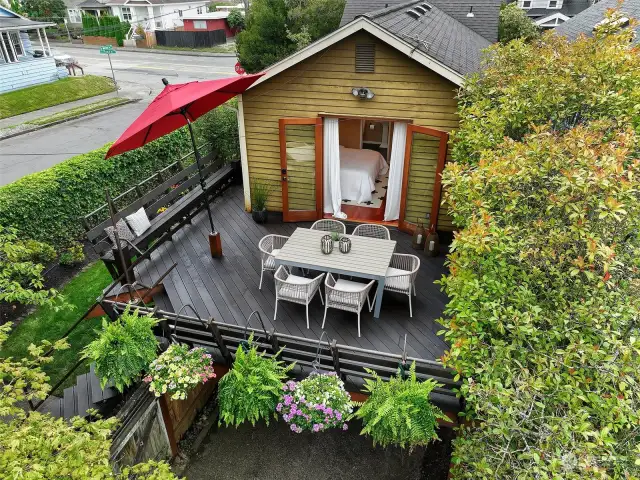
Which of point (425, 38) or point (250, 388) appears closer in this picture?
point (250, 388)

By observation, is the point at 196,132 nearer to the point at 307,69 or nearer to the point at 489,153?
the point at 307,69

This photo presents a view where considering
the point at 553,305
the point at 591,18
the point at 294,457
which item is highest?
the point at 591,18

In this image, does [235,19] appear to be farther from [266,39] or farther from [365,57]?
[365,57]

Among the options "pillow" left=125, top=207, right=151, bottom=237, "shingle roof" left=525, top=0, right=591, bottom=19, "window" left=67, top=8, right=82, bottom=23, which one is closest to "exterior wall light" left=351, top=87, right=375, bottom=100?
"pillow" left=125, top=207, right=151, bottom=237

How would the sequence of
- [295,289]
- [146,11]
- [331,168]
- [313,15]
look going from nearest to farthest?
→ [295,289], [331,168], [313,15], [146,11]

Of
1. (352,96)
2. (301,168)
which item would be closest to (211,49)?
(301,168)

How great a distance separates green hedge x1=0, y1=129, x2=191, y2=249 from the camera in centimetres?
748

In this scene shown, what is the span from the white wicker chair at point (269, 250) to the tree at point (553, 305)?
2.93 meters

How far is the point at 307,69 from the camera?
22.2 feet

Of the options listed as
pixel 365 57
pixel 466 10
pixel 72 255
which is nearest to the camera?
pixel 365 57

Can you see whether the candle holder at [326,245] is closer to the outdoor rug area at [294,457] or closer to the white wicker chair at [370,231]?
the white wicker chair at [370,231]

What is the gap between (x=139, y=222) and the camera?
689 centimetres

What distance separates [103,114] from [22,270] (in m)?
16.6

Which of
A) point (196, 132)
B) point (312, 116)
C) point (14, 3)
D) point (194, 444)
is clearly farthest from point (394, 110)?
point (14, 3)
